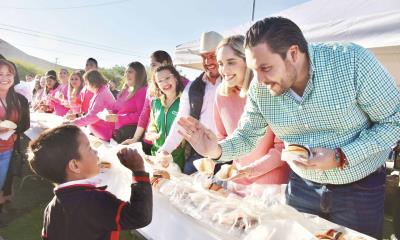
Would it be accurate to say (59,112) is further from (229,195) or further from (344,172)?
(344,172)

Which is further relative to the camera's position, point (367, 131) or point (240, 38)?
point (240, 38)

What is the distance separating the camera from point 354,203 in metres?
1.35

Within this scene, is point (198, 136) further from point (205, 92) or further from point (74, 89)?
point (74, 89)

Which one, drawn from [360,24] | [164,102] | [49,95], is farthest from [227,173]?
[49,95]

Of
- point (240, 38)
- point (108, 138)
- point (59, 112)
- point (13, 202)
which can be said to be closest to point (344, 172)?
point (240, 38)

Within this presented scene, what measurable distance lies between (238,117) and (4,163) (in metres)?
2.41

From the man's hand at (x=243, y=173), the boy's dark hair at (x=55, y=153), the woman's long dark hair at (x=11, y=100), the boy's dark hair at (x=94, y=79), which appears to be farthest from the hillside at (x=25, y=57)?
the man's hand at (x=243, y=173)

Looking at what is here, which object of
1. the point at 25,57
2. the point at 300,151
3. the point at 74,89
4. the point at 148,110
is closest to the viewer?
the point at 300,151

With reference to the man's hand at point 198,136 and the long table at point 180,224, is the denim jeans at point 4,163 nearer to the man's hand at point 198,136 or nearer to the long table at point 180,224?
the long table at point 180,224

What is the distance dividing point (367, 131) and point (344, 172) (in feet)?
0.57

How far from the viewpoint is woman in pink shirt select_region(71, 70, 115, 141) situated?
3.71 metres

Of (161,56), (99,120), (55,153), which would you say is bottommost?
(99,120)

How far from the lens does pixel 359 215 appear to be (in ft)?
4.44

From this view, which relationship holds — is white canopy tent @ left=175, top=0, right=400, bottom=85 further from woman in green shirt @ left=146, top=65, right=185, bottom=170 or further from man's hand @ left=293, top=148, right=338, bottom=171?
man's hand @ left=293, top=148, right=338, bottom=171
